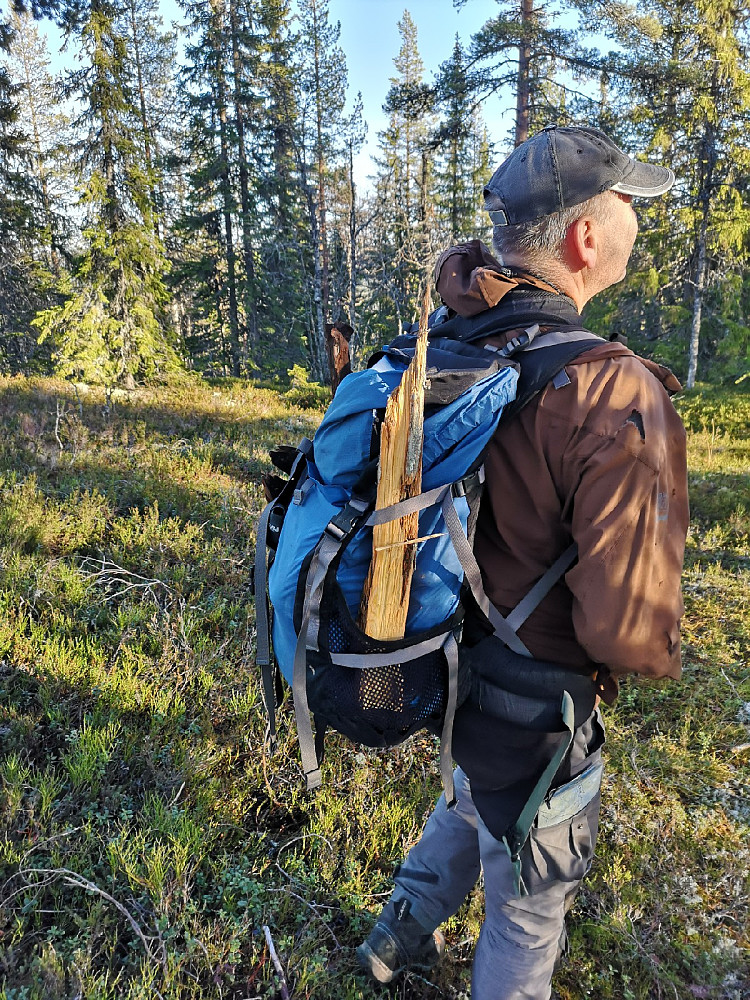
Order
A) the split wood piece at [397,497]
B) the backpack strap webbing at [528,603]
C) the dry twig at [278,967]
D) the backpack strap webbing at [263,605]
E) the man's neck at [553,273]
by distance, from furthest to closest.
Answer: the dry twig at [278,967], the backpack strap webbing at [263,605], the man's neck at [553,273], the backpack strap webbing at [528,603], the split wood piece at [397,497]

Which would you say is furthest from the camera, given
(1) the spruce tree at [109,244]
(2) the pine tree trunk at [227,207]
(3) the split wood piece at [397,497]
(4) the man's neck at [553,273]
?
(2) the pine tree trunk at [227,207]

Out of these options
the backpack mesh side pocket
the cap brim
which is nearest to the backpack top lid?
the backpack mesh side pocket

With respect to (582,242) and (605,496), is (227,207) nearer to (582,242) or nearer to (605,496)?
(582,242)

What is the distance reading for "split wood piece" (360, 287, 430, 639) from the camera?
4.10ft

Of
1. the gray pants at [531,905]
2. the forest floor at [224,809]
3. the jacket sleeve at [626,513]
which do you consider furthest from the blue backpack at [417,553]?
the forest floor at [224,809]

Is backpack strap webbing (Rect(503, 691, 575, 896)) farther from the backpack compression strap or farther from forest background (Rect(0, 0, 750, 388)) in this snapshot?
forest background (Rect(0, 0, 750, 388))

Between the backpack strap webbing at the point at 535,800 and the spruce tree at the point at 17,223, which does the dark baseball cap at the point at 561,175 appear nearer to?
the backpack strap webbing at the point at 535,800

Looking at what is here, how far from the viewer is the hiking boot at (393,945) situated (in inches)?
87.7

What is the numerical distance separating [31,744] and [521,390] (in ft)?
9.91

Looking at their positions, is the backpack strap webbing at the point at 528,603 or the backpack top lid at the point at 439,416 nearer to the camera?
the backpack top lid at the point at 439,416

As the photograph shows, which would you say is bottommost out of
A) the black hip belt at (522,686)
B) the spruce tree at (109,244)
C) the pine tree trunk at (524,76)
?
the black hip belt at (522,686)

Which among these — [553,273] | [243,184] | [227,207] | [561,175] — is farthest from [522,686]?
[243,184]

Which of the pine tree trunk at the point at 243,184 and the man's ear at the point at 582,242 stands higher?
the pine tree trunk at the point at 243,184

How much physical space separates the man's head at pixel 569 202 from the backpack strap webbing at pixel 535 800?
1.18 meters
